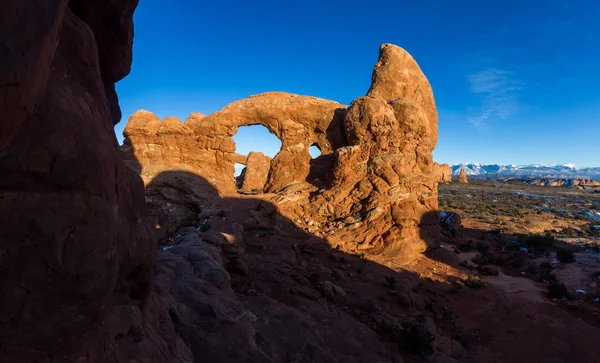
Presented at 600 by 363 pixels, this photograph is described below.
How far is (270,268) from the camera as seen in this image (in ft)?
33.7

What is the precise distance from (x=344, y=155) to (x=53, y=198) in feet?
45.7

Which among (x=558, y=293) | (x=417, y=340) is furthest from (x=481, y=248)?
(x=417, y=340)

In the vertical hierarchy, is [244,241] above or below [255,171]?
below

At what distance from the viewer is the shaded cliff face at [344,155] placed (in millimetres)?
14359

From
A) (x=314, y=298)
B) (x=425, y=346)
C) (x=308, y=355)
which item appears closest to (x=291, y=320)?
(x=308, y=355)

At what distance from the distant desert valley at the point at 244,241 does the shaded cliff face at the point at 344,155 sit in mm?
94

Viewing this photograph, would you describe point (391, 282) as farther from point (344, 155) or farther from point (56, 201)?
point (56, 201)

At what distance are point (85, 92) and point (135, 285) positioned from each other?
2.64 metres

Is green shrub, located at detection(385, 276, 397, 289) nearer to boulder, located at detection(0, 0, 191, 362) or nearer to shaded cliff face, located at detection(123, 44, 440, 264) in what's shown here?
shaded cliff face, located at detection(123, 44, 440, 264)

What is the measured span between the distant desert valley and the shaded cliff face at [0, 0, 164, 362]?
1 centimetres

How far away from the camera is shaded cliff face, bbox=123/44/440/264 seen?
14359mm

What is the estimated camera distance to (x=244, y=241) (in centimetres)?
1279

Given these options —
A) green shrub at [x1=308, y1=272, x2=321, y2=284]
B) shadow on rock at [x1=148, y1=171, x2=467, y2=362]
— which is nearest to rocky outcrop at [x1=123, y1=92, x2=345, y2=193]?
shadow on rock at [x1=148, y1=171, x2=467, y2=362]

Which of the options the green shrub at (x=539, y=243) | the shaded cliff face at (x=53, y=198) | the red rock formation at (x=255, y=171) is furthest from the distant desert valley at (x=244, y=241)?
the red rock formation at (x=255, y=171)
